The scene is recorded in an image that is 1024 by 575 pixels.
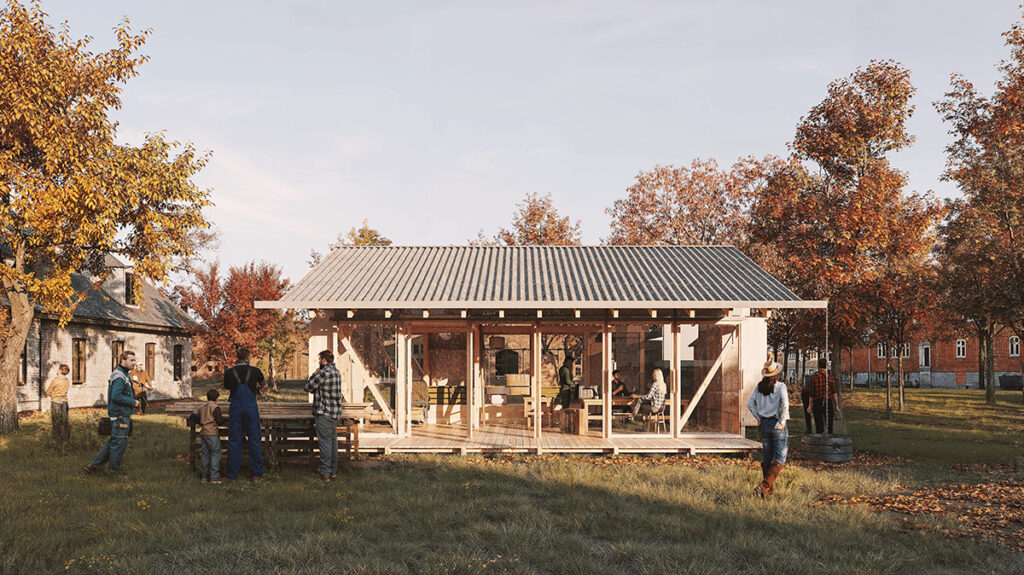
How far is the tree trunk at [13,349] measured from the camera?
15.1m

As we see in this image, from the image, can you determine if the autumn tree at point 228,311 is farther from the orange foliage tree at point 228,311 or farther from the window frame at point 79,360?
the window frame at point 79,360

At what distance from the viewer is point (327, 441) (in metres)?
9.84

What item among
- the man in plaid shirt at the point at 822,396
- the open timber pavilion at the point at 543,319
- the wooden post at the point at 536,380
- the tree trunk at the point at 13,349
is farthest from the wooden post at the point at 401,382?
the tree trunk at the point at 13,349

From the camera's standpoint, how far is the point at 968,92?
49.2 feet

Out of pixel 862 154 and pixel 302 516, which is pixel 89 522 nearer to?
pixel 302 516

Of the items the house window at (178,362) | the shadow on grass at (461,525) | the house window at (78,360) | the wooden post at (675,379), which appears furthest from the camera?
the house window at (178,362)

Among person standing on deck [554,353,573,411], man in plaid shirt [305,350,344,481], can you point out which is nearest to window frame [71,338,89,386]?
man in plaid shirt [305,350,344,481]

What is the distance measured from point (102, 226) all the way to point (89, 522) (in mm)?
8952

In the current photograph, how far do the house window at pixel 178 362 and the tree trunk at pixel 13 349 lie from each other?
12988 mm

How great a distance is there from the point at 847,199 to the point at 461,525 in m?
12.9

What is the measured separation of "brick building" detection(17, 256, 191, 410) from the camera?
20.4 m

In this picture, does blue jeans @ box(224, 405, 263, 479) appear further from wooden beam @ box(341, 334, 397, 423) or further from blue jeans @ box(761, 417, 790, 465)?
blue jeans @ box(761, 417, 790, 465)

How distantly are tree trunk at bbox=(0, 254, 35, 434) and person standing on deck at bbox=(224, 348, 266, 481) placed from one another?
8.63 meters

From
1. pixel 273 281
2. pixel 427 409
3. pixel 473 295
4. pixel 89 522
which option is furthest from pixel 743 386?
pixel 273 281
